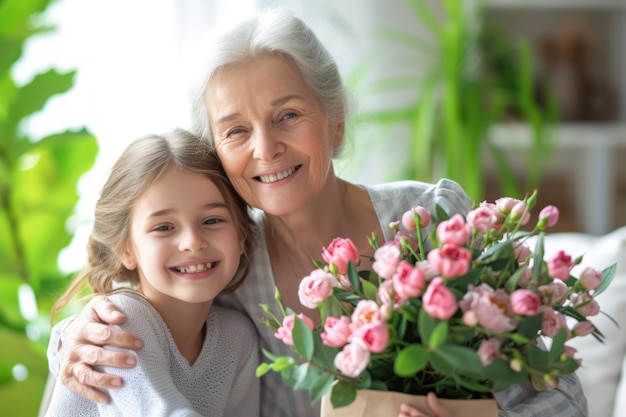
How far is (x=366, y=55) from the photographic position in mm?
3811

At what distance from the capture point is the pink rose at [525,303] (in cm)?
103

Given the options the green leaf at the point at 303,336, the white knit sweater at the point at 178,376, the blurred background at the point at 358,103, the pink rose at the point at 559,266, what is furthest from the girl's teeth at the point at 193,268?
the pink rose at the point at 559,266

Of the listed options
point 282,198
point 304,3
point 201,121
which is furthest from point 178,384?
point 304,3

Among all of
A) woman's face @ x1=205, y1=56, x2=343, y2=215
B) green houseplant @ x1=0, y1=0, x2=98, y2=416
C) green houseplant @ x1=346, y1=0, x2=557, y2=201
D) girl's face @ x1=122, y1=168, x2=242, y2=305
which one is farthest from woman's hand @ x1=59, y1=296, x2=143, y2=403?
green houseplant @ x1=346, y1=0, x2=557, y2=201

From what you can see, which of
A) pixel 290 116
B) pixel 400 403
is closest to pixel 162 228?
pixel 290 116

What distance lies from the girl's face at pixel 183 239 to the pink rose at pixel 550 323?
61cm

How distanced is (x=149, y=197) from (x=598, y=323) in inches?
39.6

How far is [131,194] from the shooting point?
1520 millimetres

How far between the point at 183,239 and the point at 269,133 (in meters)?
0.25

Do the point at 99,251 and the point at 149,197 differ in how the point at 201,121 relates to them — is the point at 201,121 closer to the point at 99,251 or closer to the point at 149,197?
the point at 149,197

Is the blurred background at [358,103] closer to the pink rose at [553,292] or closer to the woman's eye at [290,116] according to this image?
the woman's eye at [290,116]

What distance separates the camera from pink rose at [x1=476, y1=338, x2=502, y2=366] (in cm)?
104

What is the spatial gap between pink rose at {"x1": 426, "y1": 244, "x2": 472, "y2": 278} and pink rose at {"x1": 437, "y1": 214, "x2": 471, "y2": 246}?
10 millimetres

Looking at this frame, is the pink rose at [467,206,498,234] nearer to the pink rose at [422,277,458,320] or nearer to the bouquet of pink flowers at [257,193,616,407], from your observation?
the bouquet of pink flowers at [257,193,616,407]
